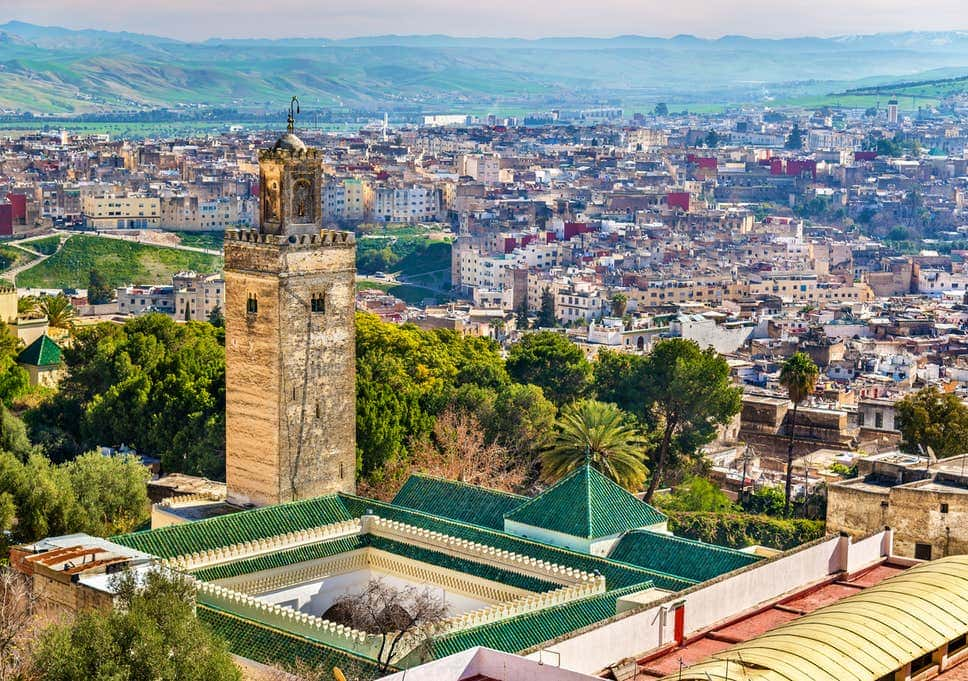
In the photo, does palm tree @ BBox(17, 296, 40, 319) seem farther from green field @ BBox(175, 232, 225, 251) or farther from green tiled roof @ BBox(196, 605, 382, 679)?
green field @ BBox(175, 232, 225, 251)

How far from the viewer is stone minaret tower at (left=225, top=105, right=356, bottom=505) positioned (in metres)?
27.1

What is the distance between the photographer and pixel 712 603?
1906 cm

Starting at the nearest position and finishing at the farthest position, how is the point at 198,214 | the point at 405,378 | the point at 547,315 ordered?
1. the point at 405,378
2. the point at 547,315
3. the point at 198,214

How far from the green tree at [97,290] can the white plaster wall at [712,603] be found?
60770mm

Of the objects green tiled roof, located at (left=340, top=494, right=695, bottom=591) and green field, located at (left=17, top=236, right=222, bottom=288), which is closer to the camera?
green tiled roof, located at (left=340, top=494, right=695, bottom=591)

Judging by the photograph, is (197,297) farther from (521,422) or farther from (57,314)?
(521,422)

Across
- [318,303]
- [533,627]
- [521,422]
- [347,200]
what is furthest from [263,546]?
[347,200]

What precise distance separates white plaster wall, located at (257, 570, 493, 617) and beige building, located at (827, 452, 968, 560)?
5778mm

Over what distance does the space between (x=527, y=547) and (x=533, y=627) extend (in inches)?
138

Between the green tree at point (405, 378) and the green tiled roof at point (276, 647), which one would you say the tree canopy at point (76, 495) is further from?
the green tiled roof at point (276, 647)

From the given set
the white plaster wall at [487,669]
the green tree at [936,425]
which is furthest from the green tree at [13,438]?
the white plaster wall at [487,669]

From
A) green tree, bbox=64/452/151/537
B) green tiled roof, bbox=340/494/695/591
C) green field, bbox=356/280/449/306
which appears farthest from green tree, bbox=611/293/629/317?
green tiled roof, bbox=340/494/695/591

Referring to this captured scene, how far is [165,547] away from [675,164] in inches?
6009

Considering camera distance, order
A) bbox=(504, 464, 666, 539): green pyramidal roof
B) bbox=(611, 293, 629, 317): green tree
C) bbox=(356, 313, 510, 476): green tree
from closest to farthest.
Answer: bbox=(504, 464, 666, 539): green pyramidal roof, bbox=(356, 313, 510, 476): green tree, bbox=(611, 293, 629, 317): green tree
